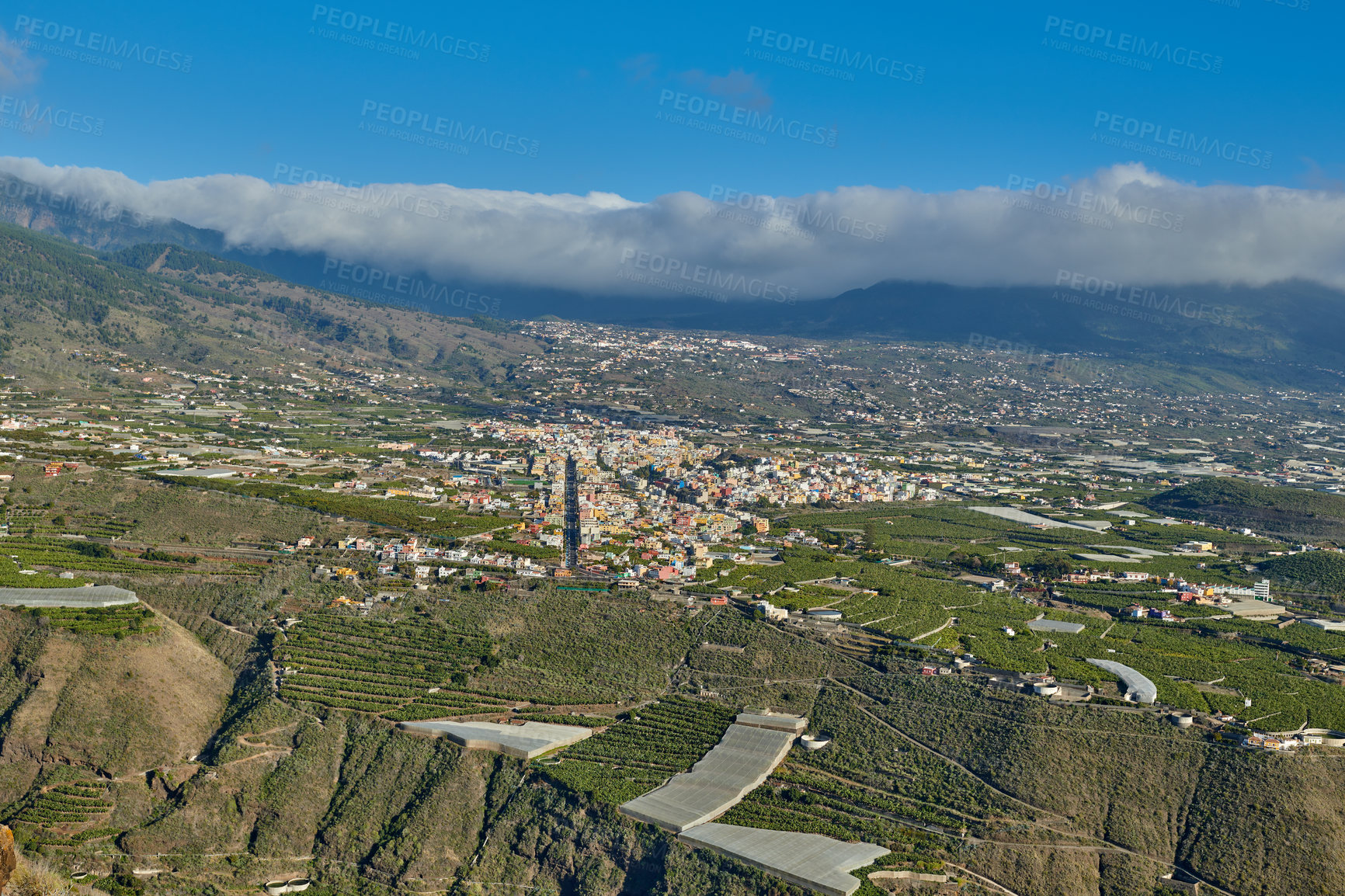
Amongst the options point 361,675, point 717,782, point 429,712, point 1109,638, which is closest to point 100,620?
point 361,675

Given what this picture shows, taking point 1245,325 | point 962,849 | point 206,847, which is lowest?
point 206,847

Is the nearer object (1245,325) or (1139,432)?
(1139,432)

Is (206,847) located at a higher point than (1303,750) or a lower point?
lower

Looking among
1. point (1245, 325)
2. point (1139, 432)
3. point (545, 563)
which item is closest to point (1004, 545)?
point (545, 563)

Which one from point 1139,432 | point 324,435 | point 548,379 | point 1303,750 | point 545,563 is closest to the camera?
point 1303,750

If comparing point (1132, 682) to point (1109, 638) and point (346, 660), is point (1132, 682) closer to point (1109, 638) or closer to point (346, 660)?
point (1109, 638)

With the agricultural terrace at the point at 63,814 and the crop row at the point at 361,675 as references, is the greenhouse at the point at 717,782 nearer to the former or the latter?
the crop row at the point at 361,675

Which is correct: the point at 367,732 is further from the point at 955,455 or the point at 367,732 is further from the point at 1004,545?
the point at 955,455
